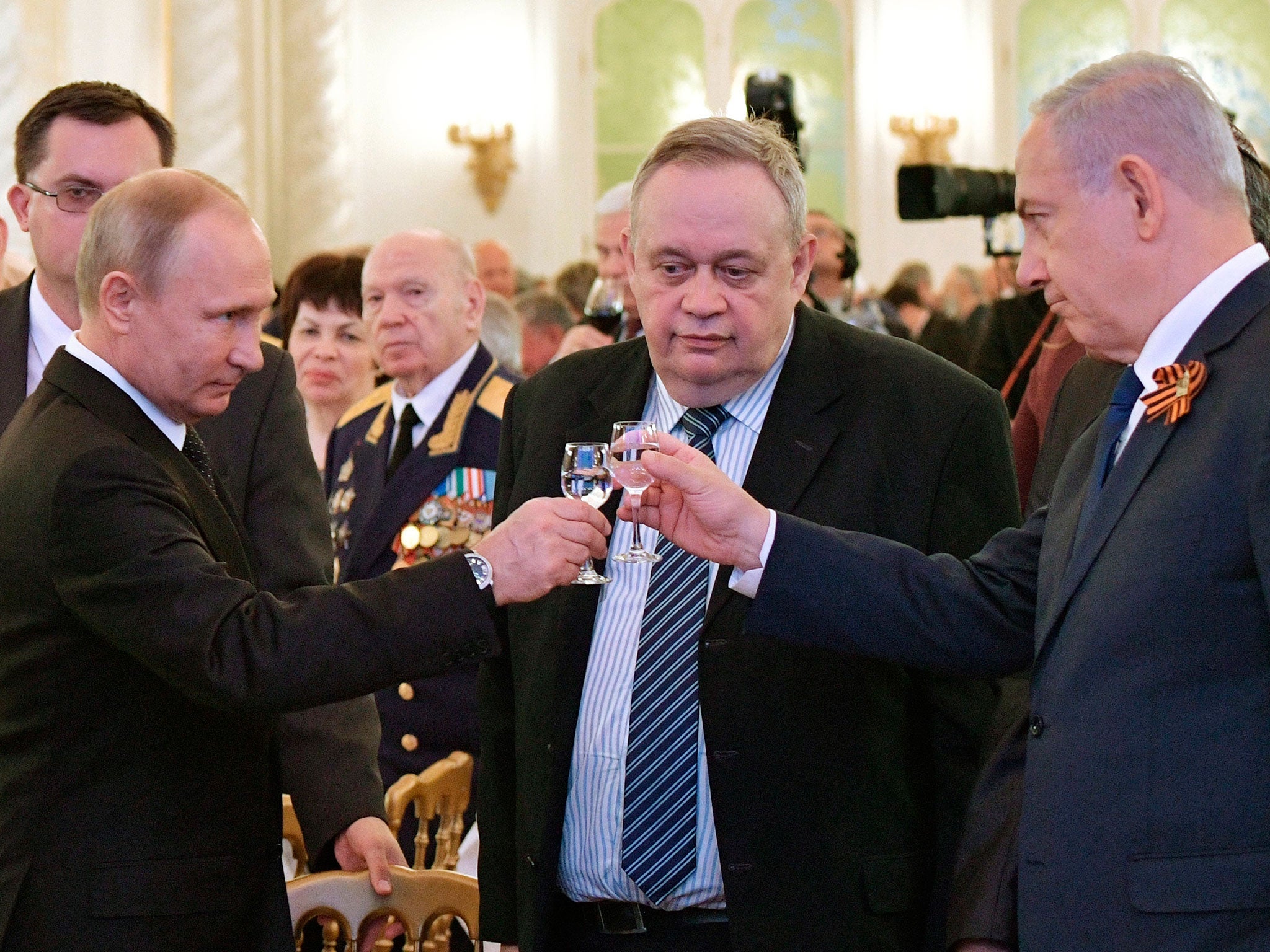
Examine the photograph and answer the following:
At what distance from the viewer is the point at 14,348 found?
2939mm

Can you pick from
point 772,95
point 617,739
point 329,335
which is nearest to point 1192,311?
point 617,739

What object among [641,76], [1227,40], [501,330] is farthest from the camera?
[1227,40]

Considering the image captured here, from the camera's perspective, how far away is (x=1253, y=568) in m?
1.80

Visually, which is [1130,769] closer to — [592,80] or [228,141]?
[228,141]

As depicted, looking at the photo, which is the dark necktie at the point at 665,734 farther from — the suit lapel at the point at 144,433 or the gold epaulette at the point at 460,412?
the gold epaulette at the point at 460,412

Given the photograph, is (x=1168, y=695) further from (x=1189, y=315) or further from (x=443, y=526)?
(x=443, y=526)

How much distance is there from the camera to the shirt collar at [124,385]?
2234 millimetres

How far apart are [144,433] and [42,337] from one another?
2.83 ft

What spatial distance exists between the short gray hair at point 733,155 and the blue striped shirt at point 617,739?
7.6 inches

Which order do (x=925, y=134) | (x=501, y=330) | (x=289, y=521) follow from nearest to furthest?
(x=289, y=521) → (x=501, y=330) → (x=925, y=134)

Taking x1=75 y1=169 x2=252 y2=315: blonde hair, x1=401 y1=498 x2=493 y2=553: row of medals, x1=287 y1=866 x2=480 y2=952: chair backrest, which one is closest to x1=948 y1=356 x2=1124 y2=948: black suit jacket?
x1=287 y1=866 x2=480 y2=952: chair backrest

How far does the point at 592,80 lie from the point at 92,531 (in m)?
12.5

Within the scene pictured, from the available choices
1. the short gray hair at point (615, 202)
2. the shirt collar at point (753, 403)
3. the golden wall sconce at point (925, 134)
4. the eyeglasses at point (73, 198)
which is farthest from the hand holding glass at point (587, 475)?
the golden wall sconce at point (925, 134)

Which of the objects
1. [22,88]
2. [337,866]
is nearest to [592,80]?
[22,88]
